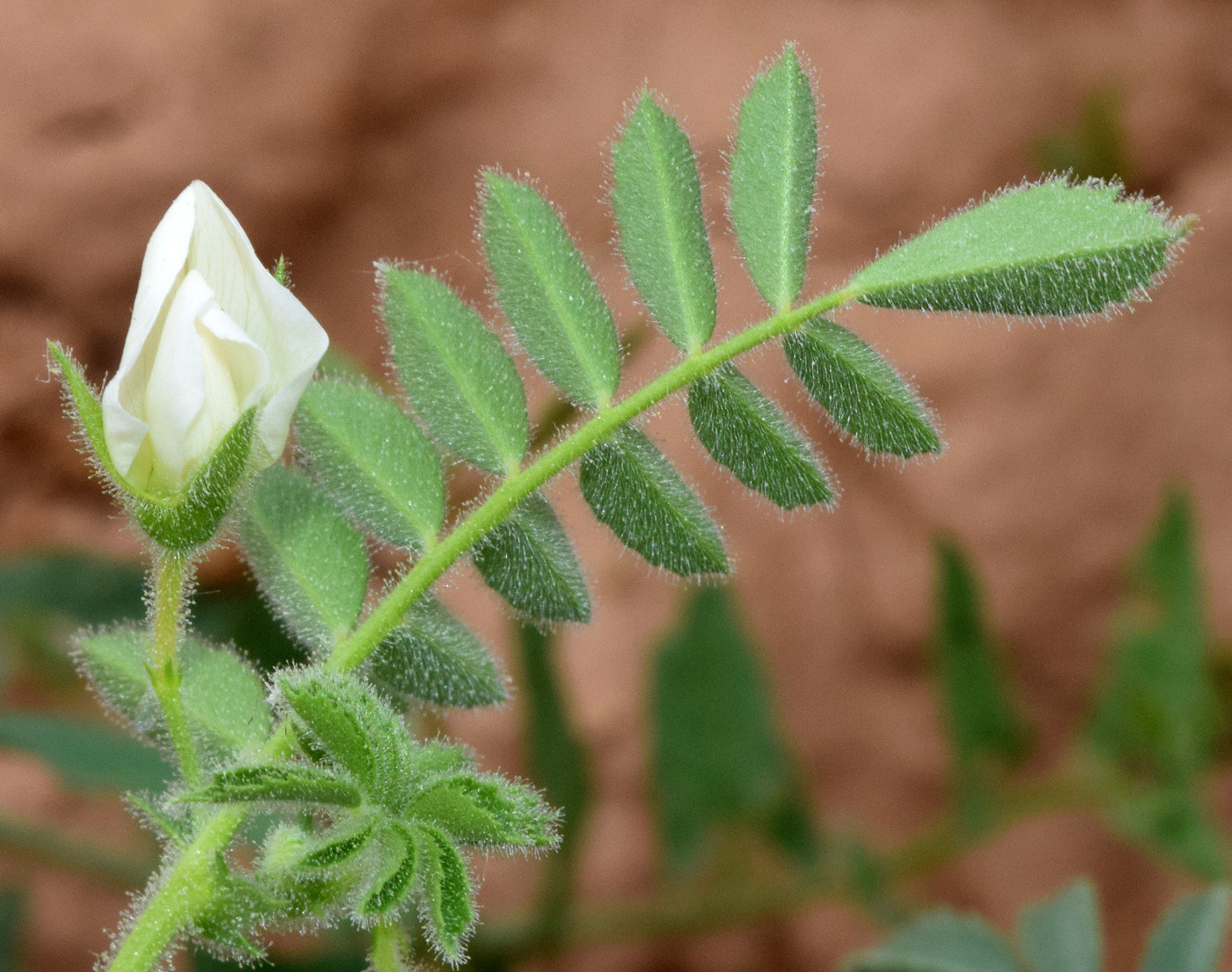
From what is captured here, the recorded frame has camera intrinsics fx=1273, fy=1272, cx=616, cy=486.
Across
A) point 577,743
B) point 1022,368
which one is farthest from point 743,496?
point 577,743

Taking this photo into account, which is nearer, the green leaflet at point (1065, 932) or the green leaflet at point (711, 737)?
the green leaflet at point (1065, 932)

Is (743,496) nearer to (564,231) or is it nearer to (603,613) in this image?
(603,613)

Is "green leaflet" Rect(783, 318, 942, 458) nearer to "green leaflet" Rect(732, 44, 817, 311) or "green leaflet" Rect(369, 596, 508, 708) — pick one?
"green leaflet" Rect(732, 44, 817, 311)

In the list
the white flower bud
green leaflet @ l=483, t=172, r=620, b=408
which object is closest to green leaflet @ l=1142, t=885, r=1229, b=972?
green leaflet @ l=483, t=172, r=620, b=408

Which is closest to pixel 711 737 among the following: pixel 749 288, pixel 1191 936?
pixel 1191 936

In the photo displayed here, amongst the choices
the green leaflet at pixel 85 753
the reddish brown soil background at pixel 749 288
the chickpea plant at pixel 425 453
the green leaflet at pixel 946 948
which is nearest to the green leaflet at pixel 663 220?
the chickpea plant at pixel 425 453

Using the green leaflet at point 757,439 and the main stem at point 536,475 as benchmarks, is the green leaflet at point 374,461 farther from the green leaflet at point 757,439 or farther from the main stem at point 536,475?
the green leaflet at point 757,439
